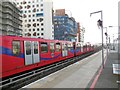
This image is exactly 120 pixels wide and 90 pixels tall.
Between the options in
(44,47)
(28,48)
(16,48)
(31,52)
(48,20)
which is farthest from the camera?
(48,20)

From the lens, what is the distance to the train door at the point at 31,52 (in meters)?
17.0

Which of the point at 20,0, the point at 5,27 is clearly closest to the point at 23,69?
the point at 5,27

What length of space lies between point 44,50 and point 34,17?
257 ft

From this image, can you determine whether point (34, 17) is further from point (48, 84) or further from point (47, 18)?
point (48, 84)

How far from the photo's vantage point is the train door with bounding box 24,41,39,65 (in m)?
17.0

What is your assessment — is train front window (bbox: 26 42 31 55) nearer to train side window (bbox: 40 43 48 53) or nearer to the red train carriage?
the red train carriage

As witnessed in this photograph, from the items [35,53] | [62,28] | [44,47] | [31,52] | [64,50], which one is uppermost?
[62,28]

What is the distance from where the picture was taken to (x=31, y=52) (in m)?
18.0

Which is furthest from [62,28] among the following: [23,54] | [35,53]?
[23,54]

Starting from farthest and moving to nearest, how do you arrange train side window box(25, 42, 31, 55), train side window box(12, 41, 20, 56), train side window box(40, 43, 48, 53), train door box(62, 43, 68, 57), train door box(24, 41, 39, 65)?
1. train door box(62, 43, 68, 57)
2. train side window box(40, 43, 48, 53)
3. train side window box(25, 42, 31, 55)
4. train door box(24, 41, 39, 65)
5. train side window box(12, 41, 20, 56)

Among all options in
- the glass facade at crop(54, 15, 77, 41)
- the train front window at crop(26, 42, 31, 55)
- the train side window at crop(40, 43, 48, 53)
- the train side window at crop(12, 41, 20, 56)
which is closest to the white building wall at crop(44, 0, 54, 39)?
the glass facade at crop(54, 15, 77, 41)

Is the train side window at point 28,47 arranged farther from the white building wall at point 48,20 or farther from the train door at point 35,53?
the white building wall at point 48,20

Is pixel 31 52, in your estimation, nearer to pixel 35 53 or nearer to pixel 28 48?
pixel 28 48

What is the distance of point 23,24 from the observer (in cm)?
10056
